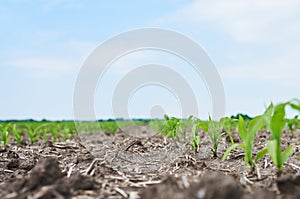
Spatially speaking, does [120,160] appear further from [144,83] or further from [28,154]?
[28,154]

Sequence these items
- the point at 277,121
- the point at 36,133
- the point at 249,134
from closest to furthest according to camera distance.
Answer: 1. the point at 277,121
2. the point at 249,134
3. the point at 36,133

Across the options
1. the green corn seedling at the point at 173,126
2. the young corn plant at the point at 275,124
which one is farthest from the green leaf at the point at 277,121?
the green corn seedling at the point at 173,126

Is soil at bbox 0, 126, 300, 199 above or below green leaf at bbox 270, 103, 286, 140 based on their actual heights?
below

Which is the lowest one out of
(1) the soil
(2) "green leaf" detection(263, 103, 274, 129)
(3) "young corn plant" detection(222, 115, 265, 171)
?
(1) the soil

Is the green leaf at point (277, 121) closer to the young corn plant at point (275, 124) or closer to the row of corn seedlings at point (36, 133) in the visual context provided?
the young corn plant at point (275, 124)

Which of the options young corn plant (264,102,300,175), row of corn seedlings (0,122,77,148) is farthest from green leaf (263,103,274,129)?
row of corn seedlings (0,122,77,148)

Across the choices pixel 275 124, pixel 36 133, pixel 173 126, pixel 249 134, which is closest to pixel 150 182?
pixel 249 134

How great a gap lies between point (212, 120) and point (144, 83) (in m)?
1.21

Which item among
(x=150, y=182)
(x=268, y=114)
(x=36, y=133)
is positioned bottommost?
(x=150, y=182)

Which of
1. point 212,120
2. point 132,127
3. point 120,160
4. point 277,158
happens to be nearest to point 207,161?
point 212,120

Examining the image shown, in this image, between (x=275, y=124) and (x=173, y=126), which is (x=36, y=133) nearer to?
(x=173, y=126)

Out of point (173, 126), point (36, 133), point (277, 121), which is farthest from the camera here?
point (36, 133)

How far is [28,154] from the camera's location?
4.95 m

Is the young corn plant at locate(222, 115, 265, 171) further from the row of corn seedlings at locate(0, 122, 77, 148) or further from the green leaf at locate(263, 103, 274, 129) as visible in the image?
the row of corn seedlings at locate(0, 122, 77, 148)
